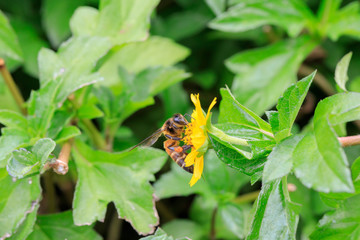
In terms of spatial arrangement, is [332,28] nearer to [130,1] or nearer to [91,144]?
[130,1]

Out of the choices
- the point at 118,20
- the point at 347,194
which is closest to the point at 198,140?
the point at 347,194

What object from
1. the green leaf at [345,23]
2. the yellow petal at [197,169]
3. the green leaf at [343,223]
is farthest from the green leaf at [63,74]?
the green leaf at [345,23]

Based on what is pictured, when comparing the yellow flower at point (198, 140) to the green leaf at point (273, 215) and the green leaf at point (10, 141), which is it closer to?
the green leaf at point (273, 215)

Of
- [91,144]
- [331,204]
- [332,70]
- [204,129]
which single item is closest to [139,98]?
[91,144]

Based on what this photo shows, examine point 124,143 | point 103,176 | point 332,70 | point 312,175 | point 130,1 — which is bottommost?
point 332,70

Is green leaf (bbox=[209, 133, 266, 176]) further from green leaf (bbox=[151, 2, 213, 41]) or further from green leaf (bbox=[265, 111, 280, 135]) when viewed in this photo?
green leaf (bbox=[151, 2, 213, 41])

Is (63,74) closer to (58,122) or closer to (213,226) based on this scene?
(58,122)
